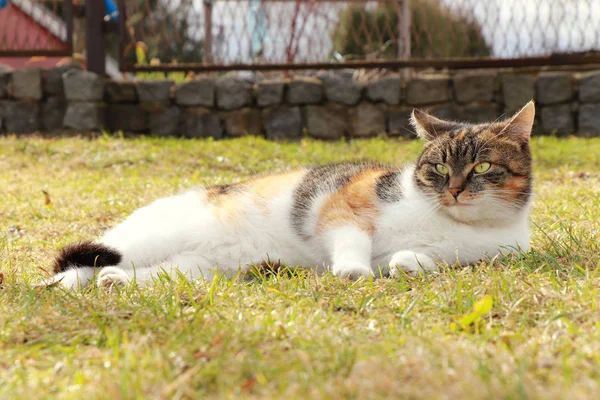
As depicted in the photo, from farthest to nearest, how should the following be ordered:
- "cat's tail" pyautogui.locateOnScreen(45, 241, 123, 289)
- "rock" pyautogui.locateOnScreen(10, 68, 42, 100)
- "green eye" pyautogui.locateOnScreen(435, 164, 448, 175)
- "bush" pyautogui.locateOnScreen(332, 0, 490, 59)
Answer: "bush" pyautogui.locateOnScreen(332, 0, 490, 59)
"rock" pyautogui.locateOnScreen(10, 68, 42, 100)
"green eye" pyautogui.locateOnScreen(435, 164, 448, 175)
"cat's tail" pyautogui.locateOnScreen(45, 241, 123, 289)

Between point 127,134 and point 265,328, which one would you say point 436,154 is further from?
point 127,134

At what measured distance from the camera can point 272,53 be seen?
802 centimetres

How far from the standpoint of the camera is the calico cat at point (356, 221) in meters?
2.64

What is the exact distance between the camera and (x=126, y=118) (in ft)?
25.8

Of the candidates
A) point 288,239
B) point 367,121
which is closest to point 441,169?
point 288,239


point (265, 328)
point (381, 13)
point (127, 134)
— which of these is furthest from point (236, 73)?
point (265, 328)

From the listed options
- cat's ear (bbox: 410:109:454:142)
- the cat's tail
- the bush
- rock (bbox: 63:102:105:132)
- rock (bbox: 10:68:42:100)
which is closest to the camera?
the cat's tail

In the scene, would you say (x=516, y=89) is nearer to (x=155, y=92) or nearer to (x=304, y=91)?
(x=304, y=91)

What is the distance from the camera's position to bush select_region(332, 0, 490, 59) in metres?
8.37

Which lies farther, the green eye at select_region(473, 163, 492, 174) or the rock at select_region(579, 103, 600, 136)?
the rock at select_region(579, 103, 600, 136)

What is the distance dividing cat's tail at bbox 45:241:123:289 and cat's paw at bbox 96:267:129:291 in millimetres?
89

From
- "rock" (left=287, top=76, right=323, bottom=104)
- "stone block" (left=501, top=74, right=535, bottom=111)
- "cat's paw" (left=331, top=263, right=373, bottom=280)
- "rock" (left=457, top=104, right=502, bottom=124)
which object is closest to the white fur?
"cat's paw" (left=331, top=263, right=373, bottom=280)

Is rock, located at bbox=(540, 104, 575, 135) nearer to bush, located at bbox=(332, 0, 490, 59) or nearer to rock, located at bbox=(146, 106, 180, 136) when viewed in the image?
bush, located at bbox=(332, 0, 490, 59)

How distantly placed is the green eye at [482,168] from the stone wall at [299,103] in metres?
5.10
